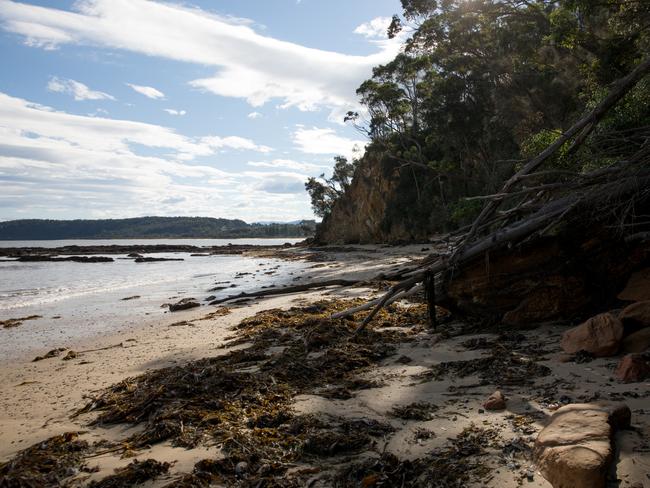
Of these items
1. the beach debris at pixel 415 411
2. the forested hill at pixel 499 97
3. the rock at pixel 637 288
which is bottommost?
the beach debris at pixel 415 411

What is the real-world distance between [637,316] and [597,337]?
1.78 ft

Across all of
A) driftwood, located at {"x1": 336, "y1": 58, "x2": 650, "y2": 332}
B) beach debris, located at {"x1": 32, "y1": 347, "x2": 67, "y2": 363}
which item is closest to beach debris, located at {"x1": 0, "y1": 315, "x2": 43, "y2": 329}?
beach debris, located at {"x1": 32, "y1": 347, "x2": 67, "y2": 363}

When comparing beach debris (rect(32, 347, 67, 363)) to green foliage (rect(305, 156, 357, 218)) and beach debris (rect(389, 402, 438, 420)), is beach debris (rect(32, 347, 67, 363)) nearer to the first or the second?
beach debris (rect(389, 402, 438, 420))

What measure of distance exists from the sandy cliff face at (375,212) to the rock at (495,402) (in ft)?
117

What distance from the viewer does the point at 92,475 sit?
129 inches

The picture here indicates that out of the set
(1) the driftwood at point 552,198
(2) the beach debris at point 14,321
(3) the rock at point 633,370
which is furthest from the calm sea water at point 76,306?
(3) the rock at point 633,370

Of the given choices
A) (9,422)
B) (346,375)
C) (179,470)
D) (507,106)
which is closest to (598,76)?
(507,106)

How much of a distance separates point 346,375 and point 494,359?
1722mm

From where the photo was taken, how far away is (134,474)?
3.16m

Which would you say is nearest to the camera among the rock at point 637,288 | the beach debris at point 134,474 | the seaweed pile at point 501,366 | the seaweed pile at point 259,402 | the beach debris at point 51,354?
the beach debris at point 134,474

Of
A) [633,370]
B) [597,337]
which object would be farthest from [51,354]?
[633,370]

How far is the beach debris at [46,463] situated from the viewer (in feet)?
10.5

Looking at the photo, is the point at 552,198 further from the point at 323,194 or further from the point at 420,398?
the point at 323,194

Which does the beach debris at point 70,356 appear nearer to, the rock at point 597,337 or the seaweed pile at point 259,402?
the seaweed pile at point 259,402
